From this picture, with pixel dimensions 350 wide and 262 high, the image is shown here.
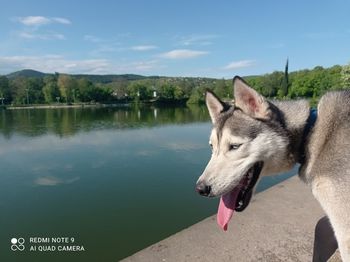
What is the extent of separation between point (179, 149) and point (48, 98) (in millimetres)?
116032

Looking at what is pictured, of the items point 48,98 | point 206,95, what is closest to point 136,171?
point 206,95

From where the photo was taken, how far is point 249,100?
321 centimetres

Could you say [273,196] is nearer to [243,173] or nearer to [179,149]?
[243,173]

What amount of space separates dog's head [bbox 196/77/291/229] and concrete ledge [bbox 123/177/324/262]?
2910 millimetres

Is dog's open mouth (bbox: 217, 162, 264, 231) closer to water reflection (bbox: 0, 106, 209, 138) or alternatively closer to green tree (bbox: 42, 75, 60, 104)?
water reflection (bbox: 0, 106, 209, 138)

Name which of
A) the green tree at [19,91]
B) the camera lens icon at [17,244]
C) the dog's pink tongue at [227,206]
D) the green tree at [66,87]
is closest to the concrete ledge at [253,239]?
the dog's pink tongue at [227,206]

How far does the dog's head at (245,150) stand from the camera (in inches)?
120

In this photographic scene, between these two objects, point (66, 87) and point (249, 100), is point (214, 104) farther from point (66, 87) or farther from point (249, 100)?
Result: point (66, 87)

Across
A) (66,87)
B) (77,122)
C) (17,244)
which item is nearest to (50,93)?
(66,87)

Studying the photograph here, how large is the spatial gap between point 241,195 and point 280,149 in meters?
0.58

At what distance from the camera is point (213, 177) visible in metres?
3.12

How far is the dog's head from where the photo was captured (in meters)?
3.04

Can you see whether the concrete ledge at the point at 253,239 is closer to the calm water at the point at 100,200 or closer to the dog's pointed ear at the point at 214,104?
the dog's pointed ear at the point at 214,104

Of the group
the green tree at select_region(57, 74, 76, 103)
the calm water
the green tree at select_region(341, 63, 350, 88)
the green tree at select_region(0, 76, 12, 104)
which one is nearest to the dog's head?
the calm water
